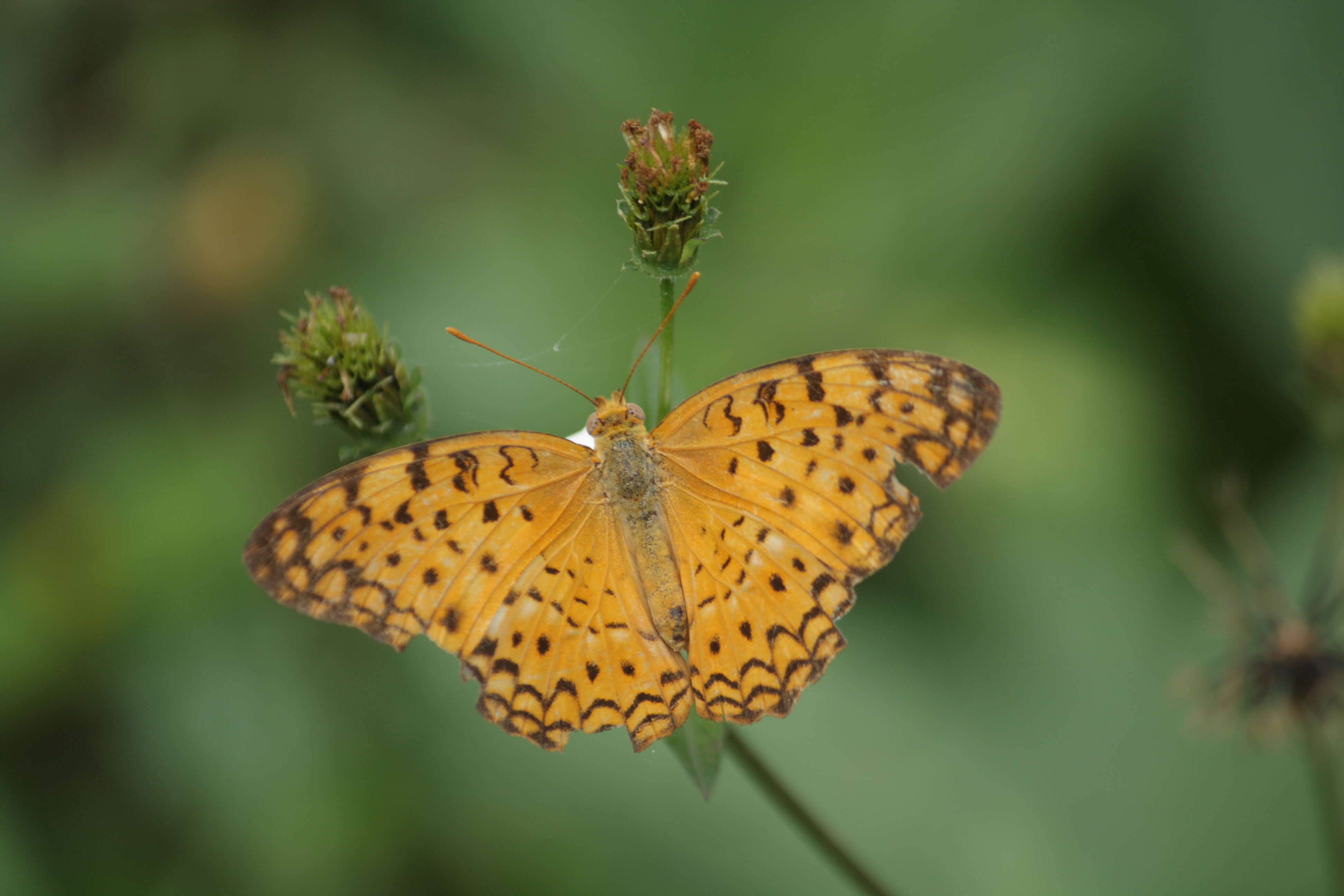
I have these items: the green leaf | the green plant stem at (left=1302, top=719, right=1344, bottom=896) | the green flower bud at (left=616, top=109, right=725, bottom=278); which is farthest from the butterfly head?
the green plant stem at (left=1302, top=719, right=1344, bottom=896)

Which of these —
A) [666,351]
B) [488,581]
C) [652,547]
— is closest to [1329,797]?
[652,547]

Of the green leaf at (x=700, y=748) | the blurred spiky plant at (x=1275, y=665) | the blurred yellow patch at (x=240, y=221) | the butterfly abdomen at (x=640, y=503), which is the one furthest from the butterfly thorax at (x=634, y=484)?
the blurred yellow patch at (x=240, y=221)

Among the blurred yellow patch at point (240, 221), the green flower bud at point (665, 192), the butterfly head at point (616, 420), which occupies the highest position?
the green flower bud at point (665, 192)

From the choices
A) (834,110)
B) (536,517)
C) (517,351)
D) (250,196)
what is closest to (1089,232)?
(834,110)

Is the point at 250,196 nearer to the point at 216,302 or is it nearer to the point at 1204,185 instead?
the point at 216,302

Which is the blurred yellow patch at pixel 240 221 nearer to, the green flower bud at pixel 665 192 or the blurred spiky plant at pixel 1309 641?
the green flower bud at pixel 665 192

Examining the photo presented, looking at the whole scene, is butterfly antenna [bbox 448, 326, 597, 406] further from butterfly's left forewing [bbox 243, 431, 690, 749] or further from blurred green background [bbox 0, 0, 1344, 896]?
blurred green background [bbox 0, 0, 1344, 896]
